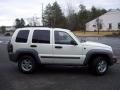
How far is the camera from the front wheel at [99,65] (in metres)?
11.1

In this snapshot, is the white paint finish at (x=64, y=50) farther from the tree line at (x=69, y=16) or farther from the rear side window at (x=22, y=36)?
the tree line at (x=69, y=16)

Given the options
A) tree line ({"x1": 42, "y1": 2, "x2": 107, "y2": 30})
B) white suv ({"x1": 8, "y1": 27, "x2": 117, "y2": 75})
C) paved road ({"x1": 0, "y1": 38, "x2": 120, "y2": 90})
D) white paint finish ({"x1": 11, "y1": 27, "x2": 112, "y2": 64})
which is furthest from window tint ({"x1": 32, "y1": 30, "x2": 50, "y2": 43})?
tree line ({"x1": 42, "y1": 2, "x2": 107, "y2": 30})

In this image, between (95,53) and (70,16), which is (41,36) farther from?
(70,16)

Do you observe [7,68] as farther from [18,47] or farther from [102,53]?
[102,53]

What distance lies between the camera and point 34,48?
1116 centimetres

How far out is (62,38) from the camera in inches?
441

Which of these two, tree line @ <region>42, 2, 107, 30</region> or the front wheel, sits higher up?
tree line @ <region>42, 2, 107, 30</region>

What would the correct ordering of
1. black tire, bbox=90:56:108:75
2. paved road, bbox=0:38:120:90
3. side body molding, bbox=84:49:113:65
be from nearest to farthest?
1. paved road, bbox=0:38:120:90
2. side body molding, bbox=84:49:113:65
3. black tire, bbox=90:56:108:75

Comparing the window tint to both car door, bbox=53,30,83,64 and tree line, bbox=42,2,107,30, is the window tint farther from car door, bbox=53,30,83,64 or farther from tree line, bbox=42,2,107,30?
tree line, bbox=42,2,107,30

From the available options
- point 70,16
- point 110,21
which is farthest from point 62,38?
point 110,21

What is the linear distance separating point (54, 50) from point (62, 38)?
564mm

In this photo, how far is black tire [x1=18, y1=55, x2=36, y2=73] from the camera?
37.0ft

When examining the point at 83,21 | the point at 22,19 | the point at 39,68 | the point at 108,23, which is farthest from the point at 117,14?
the point at 39,68

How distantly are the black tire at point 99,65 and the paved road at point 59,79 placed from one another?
23 cm
